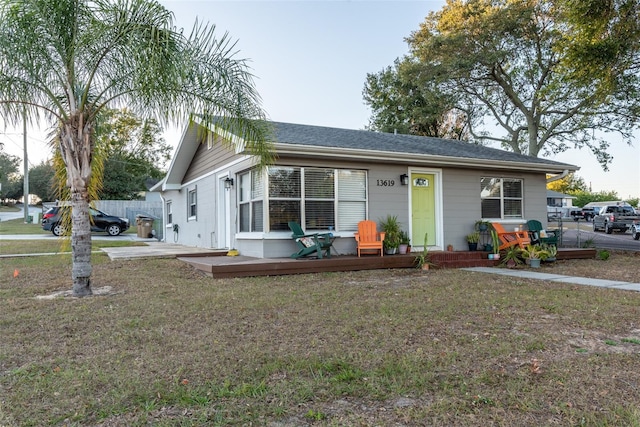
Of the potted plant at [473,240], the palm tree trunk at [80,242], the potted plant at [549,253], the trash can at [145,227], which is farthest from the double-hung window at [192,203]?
the potted plant at [549,253]

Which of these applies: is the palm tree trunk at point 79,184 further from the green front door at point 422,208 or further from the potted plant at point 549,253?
the potted plant at point 549,253

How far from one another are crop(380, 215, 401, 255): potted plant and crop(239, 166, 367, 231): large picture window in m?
0.61

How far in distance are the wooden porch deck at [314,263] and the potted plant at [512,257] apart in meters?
0.23

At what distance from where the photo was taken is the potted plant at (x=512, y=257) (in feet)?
30.7

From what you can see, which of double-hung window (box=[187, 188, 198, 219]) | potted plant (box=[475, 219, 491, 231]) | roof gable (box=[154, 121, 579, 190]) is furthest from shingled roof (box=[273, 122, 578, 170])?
double-hung window (box=[187, 188, 198, 219])

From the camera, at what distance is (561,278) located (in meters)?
7.52

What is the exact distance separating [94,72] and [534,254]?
29.8 ft

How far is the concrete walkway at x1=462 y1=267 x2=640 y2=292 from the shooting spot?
6684 mm

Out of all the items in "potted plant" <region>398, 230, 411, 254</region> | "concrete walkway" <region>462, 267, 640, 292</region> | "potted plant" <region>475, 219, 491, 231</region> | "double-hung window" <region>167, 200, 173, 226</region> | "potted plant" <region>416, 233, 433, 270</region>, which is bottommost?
"concrete walkway" <region>462, 267, 640, 292</region>

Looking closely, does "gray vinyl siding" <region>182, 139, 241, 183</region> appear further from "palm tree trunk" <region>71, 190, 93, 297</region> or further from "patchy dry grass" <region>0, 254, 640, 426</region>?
"patchy dry grass" <region>0, 254, 640, 426</region>

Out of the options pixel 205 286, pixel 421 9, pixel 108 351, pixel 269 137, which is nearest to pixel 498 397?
pixel 108 351

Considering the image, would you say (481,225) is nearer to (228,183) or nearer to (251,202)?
(251,202)

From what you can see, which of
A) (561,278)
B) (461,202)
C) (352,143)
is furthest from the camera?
(461,202)

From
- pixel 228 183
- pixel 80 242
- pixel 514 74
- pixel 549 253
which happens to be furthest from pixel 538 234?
pixel 514 74
